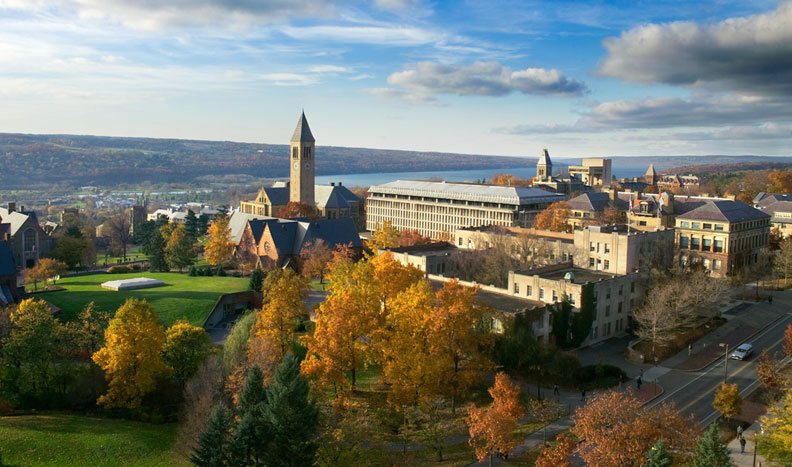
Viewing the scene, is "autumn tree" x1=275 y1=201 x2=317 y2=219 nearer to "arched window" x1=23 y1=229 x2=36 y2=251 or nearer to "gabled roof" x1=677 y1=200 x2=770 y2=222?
"arched window" x1=23 y1=229 x2=36 y2=251

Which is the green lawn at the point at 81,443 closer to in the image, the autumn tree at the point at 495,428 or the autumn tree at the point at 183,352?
the autumn tree at the point at 183,352

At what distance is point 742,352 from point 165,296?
57.3 meters

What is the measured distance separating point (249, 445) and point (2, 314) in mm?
32313

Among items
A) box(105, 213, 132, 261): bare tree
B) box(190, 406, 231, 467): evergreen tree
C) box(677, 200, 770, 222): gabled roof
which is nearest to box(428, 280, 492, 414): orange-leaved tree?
box(190, 406, 231, 467): evergreen tree

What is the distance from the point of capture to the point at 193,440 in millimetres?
36219

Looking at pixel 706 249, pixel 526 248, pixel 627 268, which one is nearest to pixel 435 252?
pixel 526 248

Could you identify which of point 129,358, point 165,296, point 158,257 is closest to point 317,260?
point 165,296

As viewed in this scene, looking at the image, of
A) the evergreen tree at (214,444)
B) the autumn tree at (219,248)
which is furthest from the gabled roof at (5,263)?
the evergreen tree at (214,444)

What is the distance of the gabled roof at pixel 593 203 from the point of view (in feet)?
336

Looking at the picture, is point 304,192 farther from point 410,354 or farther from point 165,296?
point 410,354

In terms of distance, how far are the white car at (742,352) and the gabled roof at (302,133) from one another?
322 ft

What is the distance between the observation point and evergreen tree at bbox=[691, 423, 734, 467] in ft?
93.1

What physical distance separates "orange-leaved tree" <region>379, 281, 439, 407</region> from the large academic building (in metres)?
70.7

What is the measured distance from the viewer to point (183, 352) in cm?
4697
